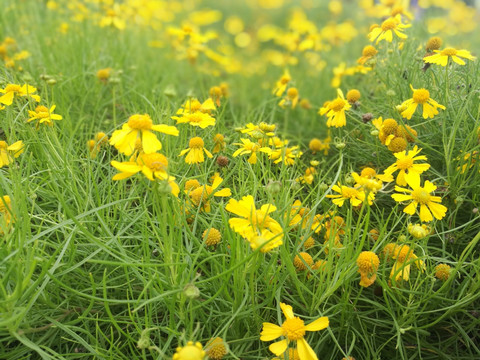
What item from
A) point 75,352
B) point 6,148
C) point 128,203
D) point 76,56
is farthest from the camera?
point 76,56

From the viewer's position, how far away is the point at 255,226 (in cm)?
83

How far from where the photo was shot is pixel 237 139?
4.84 feet

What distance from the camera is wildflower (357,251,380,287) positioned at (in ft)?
2.98

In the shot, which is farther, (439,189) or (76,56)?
(76,56)

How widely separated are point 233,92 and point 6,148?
1854 millimetres

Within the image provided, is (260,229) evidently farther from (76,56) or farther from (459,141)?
(76,56)

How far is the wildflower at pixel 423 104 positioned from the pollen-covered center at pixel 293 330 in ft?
2.25

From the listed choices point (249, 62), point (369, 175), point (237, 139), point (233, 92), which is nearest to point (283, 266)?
point (369, 175)

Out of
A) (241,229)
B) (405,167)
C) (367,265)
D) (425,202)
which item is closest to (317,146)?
(405,167)

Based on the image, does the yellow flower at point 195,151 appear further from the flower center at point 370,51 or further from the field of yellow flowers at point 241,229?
the flower center at point 370,51

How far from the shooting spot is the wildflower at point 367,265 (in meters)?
0.91

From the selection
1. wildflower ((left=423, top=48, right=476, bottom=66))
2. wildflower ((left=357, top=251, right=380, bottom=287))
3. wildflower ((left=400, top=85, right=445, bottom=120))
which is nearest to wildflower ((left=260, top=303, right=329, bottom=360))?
wildflower ((left=357, top=251, right=380, bottom=287))

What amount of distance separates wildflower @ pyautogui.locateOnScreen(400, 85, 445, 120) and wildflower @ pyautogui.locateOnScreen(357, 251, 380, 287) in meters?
0.48

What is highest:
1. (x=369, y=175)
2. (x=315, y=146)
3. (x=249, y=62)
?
(x=369, y=175)
